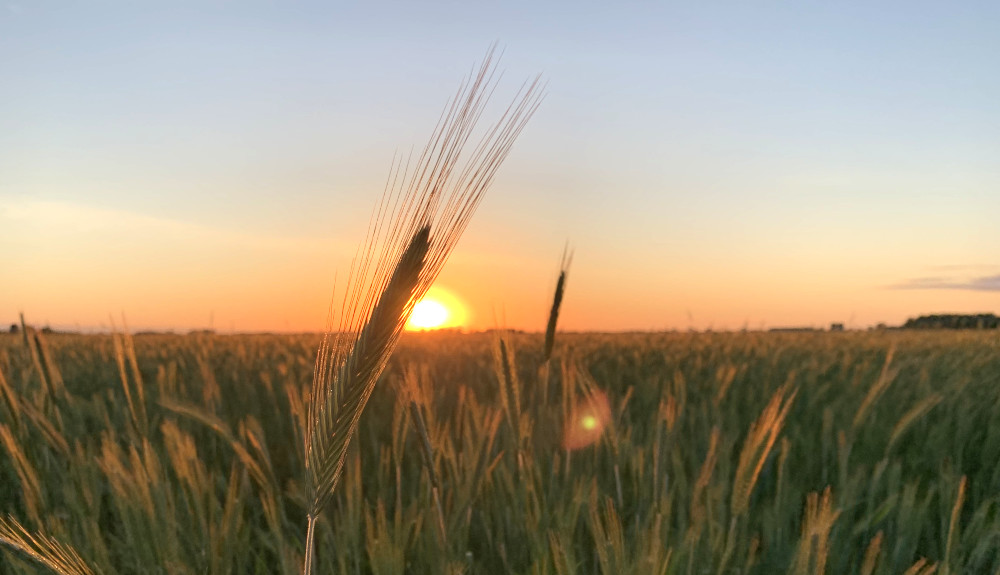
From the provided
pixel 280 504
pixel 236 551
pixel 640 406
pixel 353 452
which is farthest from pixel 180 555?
pixel 640 406

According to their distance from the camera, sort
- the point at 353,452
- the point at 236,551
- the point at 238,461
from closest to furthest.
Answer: the point at 236,551, the point at 353,452, the point at 238,461

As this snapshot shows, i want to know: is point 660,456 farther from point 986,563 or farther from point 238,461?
point 238,461

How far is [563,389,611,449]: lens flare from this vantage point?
206cm

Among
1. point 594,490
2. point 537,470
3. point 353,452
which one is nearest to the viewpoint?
point 594,490

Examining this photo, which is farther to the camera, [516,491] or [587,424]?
[587,424]

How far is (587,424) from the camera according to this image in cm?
233

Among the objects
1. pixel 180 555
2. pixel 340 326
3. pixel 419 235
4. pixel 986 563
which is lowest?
pixel 986 563

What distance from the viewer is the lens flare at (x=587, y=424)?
6.75ft

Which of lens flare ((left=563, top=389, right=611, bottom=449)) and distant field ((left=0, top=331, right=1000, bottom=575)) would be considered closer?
distant field ((left=0, top=331, right=1000, bottom=575))

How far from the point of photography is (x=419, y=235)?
96 cm

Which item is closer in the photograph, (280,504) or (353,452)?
(280,504)

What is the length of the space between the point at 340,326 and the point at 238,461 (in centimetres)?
150

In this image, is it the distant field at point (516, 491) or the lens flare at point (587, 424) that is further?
the lens flare at point (587, 424)

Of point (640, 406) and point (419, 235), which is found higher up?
point (419, 235)
